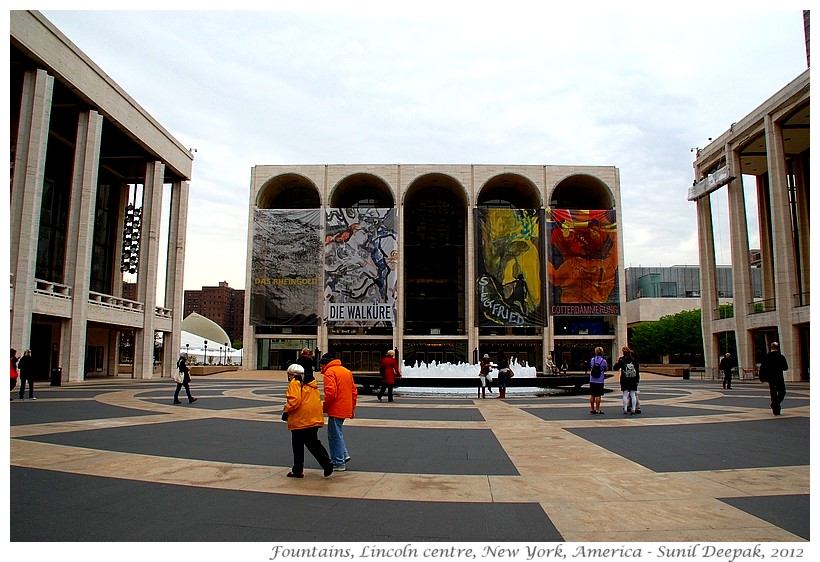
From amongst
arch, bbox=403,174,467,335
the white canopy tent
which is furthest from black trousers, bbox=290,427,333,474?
arch, bbox=403,174,467,335

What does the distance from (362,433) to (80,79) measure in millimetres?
30481

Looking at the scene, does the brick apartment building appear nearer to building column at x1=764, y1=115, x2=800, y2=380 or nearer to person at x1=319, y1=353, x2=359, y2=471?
building column at x1=764, y1=115, x2=800, y2=380

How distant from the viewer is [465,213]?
63.9m

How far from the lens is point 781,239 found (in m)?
36.1

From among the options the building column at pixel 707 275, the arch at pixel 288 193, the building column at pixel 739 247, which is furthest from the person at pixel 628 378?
the arch at pixel 288 193

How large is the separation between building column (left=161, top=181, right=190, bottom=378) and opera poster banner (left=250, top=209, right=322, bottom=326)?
13.1 m

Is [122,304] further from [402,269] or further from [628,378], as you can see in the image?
[628,378]

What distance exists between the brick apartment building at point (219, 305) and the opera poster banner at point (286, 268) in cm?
13307

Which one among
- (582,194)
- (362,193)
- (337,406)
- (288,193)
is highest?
(362,193)

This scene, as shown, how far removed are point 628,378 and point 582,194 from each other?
55424 mm

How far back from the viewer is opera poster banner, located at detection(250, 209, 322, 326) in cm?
5791

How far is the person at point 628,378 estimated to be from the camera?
13930 millimetres

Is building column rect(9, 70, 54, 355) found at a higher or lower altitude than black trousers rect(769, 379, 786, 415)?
higher

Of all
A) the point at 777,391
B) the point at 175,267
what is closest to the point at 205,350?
the point at 175,267
